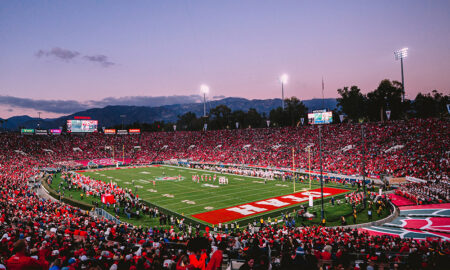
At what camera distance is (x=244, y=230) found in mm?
18031

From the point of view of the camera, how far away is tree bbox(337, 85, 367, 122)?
69.6m

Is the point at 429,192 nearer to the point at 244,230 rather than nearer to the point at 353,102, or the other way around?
the point at 244,230

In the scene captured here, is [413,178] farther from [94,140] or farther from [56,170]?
[94,140]

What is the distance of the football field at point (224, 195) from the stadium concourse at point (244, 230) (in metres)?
5.27

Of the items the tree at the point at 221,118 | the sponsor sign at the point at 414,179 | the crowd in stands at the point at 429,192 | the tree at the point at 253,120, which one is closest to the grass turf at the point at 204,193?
the sponsor sign at the point at 414,179

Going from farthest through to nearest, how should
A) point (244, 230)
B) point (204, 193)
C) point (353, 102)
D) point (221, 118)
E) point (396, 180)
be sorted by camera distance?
point (221, 118) → point (353, 102) → point (204, 193) → point (396, 180) → point (244, 230)

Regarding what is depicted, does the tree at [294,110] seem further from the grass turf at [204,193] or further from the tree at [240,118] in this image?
the grass turf at [204,193]

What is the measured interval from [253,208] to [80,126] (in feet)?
216

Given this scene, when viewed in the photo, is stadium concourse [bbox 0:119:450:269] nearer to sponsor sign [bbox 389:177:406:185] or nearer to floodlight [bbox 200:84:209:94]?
sponsor sign [bbox 389:177:406:185]

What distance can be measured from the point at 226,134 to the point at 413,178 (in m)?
48.8

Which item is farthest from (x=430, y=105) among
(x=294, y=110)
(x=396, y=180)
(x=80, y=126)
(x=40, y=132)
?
(x=40, y=132)

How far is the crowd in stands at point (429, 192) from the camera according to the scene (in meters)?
22.6

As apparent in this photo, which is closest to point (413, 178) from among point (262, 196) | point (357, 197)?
point (357, 197)

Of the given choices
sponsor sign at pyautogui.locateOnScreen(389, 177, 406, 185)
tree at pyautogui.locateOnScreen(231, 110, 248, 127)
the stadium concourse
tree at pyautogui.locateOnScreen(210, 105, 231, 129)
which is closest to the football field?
sponsor sign at pyautogui.locateOnScreen(389, 177, 406, 185)
